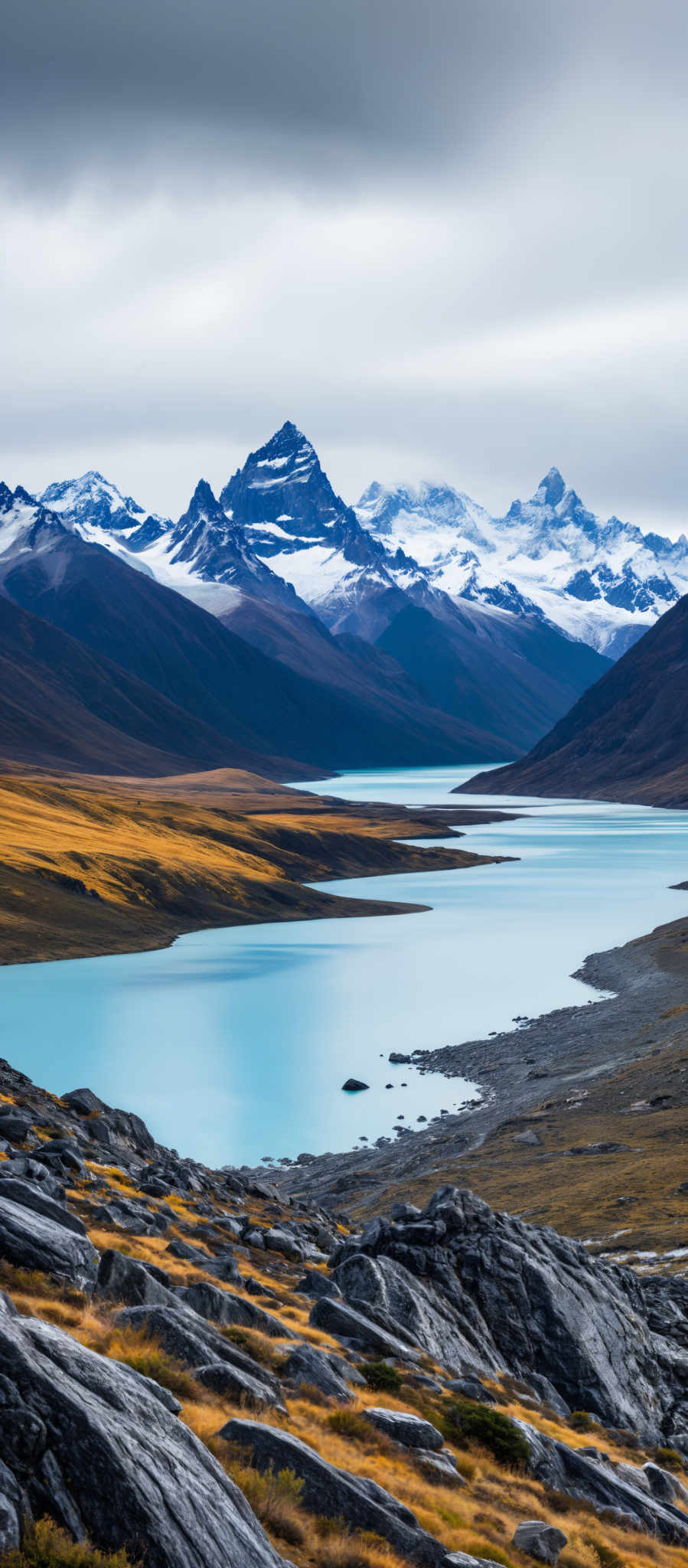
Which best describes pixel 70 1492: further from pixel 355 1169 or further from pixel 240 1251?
pixel 355 1169

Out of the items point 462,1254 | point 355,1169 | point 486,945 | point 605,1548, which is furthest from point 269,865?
point 605,1548

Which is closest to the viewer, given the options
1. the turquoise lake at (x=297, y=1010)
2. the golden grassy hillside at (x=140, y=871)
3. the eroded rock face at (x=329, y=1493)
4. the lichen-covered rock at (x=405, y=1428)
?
the eroded rock face at (x=329, y=1493)

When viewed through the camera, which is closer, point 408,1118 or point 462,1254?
point 462,1254

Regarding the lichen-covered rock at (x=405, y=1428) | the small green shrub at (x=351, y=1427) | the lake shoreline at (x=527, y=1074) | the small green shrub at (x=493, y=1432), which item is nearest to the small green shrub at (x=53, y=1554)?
the small green shrub at (x=351, y=1427)

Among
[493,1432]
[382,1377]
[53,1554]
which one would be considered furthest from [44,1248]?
[493,1432]

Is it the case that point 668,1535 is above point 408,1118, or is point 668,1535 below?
above

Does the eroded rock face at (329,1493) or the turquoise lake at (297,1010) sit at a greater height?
the eroded rock face at (329,1493)

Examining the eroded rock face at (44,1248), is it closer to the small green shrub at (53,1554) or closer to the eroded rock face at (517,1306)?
the small green shrub at (53,1554)

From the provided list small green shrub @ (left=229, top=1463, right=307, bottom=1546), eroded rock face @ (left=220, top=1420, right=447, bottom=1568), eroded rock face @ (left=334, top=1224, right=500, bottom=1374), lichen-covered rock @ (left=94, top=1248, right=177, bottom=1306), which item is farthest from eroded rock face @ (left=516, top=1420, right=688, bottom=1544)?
small green shrub @ (left=229, top=1463, right=307, bottom=1546)
